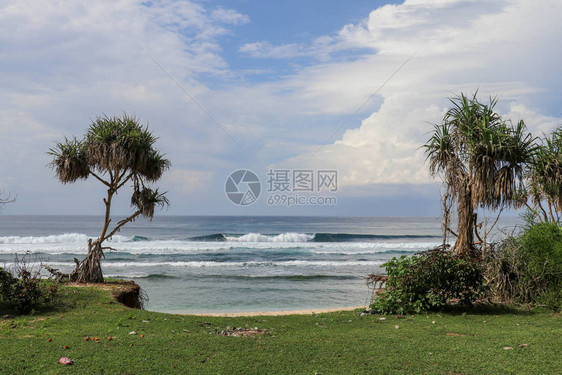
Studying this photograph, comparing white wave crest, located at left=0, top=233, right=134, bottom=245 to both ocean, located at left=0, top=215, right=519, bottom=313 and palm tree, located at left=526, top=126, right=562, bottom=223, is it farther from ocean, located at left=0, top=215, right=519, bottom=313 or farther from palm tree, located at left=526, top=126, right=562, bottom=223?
palm tree, located at left=526, top=126, right=562, bottom=223

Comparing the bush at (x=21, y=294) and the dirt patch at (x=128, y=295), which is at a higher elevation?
the bush at (x=21, y=294)

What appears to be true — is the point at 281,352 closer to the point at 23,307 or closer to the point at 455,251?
the point at 23,307

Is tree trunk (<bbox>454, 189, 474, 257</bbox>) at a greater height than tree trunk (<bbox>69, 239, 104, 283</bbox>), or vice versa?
tree trunk (<bbox>454, 189, 474, 257</bbox>)

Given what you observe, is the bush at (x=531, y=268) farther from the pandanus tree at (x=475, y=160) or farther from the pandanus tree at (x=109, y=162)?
the pandanus tree at (x=109, y=162)

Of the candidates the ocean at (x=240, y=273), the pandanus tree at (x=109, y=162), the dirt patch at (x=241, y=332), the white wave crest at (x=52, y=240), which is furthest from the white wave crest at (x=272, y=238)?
the dirt patch at (x=241, y=332)

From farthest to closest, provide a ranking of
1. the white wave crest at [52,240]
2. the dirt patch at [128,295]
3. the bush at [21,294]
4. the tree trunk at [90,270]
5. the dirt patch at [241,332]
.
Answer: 1. the white wave crest at [52,240]
2. the tree trunk at [90,270]
3. the dirt patch at [128,295]
4. the bush at [21,294]
5. the dirt patch at [241,332]

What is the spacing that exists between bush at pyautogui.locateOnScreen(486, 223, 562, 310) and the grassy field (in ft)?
2.46

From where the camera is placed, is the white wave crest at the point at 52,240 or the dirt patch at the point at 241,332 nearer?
the dirt patch at the point at 241,332

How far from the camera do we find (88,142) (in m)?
11.2

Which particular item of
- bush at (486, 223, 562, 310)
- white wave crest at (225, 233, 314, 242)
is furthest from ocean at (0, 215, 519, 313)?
white wave crest at (225, 233, 314, 242)

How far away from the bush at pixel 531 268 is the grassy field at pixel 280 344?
75 cm

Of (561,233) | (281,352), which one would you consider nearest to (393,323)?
(281,352)

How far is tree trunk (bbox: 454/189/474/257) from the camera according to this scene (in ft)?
32.7

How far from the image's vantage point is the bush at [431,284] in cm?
844
